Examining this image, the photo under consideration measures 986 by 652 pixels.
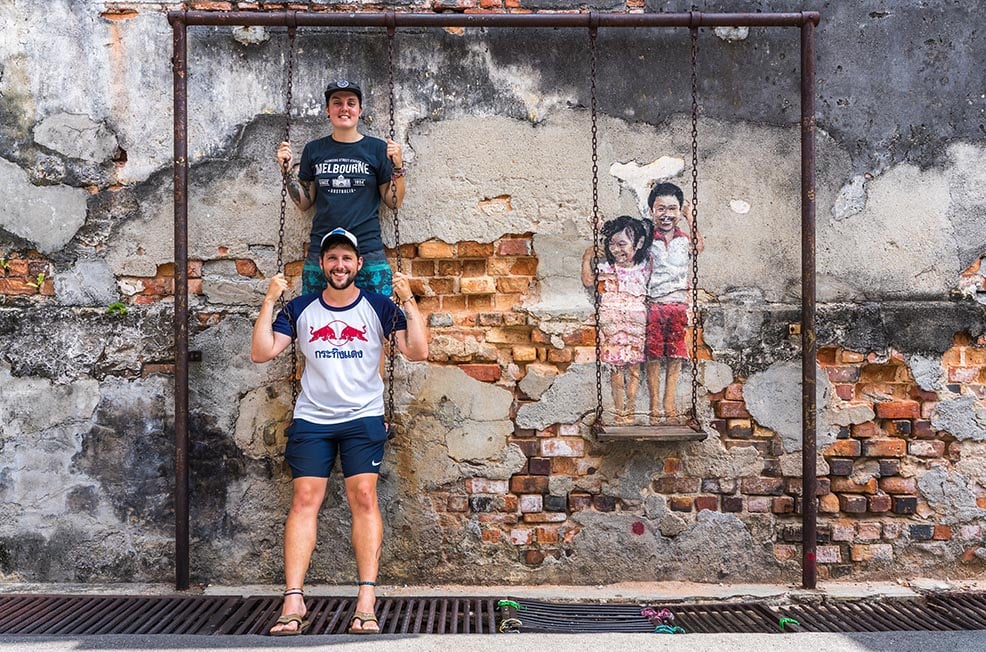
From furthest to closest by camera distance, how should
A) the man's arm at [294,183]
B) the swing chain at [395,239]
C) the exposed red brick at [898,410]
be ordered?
1. the exposed red brick at [898,410]
2. the swing chain at [395,239]
3. the man's arm at [294,183]

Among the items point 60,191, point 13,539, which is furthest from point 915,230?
point 13,539

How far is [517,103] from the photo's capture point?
416 centimetres

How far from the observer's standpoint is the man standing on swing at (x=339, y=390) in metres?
3.60

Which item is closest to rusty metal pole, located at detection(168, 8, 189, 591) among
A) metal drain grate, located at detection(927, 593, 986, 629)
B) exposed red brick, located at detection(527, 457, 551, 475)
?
exposed red brick, located at detection(527, 457, 551, 475)

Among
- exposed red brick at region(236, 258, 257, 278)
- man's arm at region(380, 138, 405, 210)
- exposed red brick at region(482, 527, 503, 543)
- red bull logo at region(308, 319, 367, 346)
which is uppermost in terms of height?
man's arm at region(380, 138, 405, 210)

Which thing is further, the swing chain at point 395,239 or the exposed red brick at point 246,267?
the exposed red brick at point 246,267

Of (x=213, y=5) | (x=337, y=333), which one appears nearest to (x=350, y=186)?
(x=337, y=333)

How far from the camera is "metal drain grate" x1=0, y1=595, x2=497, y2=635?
3.56 meters

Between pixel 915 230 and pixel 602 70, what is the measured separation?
5.79ft

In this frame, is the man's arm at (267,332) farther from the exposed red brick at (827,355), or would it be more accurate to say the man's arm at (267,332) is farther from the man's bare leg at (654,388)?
the exposed red brick at (827,355)

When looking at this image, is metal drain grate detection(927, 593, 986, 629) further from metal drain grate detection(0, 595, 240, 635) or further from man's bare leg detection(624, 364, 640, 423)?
metal drain grate detection(0, 595, 240, 635)

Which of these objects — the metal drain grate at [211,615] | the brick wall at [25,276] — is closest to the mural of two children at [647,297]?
the metal drain grate at [211,615]

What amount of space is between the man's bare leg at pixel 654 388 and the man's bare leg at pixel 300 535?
1649mm

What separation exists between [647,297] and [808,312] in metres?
0.78
